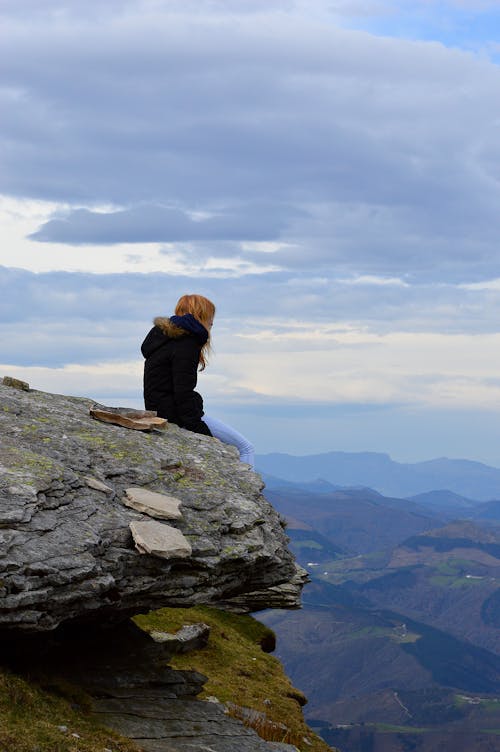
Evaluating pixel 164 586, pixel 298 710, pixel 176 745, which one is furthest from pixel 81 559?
pixel 298 710

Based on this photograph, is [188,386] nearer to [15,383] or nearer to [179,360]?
[179,360]

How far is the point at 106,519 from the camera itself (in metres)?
16.7

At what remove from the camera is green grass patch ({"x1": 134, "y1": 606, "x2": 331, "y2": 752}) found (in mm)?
23344

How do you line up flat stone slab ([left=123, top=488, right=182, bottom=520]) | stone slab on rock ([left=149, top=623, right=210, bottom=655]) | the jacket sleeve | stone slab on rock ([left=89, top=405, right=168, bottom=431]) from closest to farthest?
1. flat stone slab ([left=123, top=488, right=182, bottom=520])
2. stone slab on rock ([left=89, top=405, right=168, bottom=431])
3. the jacket sleeve
4. stone slab on rock ([left=149, top=623, right=210, bottom=655])

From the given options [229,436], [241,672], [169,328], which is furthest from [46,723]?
[241,672]

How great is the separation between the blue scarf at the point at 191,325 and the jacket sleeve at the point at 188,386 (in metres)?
0.22

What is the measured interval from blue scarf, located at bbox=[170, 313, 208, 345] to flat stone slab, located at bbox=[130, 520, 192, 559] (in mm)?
5742

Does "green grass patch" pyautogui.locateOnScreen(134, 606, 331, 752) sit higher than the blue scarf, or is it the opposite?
the blue scarf

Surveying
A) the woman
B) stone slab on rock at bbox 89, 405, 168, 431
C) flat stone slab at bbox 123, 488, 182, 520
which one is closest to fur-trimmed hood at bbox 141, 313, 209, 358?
the woman

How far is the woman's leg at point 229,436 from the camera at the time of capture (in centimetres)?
2400

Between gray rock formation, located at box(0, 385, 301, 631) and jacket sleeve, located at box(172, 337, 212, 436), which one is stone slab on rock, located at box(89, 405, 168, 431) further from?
jacket sleeve, located at box(172, 337, 212, 436)

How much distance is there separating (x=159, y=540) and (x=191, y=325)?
21.2 ft

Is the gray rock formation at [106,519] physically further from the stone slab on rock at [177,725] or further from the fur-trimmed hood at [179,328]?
the fur-trimmed hood at [179,328]

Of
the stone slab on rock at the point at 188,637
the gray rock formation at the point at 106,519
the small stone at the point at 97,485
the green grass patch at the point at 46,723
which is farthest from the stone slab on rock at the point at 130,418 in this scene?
the green grass patch at the point at 46,723
